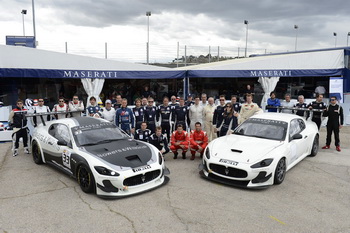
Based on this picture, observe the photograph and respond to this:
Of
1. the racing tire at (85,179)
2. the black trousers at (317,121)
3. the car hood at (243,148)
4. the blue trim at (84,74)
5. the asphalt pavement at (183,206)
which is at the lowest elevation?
the asphalt pavement at (183,206)

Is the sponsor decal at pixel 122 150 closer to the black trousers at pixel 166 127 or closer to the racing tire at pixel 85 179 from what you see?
the racing tire at pixel 85 179

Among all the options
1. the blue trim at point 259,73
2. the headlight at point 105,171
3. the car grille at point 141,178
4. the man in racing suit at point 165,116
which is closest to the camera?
the headlight at point 105,171

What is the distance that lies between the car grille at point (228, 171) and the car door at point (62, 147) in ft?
9.69

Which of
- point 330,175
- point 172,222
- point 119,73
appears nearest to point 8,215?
point 172,222

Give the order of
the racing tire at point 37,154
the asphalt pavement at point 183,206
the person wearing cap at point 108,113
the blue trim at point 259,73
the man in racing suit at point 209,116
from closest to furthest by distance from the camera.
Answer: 1. the asphalt pavement at point 183,206
2. the racing tire at point 37,154
3. the person wearing cap at point 108,113
4. the man in racing suit at point 209,116
5. the blue trim at point 259,73

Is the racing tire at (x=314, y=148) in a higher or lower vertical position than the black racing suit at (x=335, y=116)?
lower

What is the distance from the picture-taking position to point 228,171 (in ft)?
18.4

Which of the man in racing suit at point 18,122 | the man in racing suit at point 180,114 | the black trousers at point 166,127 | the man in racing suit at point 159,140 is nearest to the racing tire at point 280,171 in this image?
the man in racing suit at point 159,140

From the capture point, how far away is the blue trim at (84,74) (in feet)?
32.3

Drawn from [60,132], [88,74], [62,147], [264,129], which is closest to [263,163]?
[264,129]

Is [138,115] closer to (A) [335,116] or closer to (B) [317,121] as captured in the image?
(B) [317,121]

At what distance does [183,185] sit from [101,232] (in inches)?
86.0

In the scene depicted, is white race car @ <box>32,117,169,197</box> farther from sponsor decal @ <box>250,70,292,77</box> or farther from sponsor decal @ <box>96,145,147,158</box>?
sponsor decal @ <box>250,70,292,77</box>

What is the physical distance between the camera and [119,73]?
11.5m
